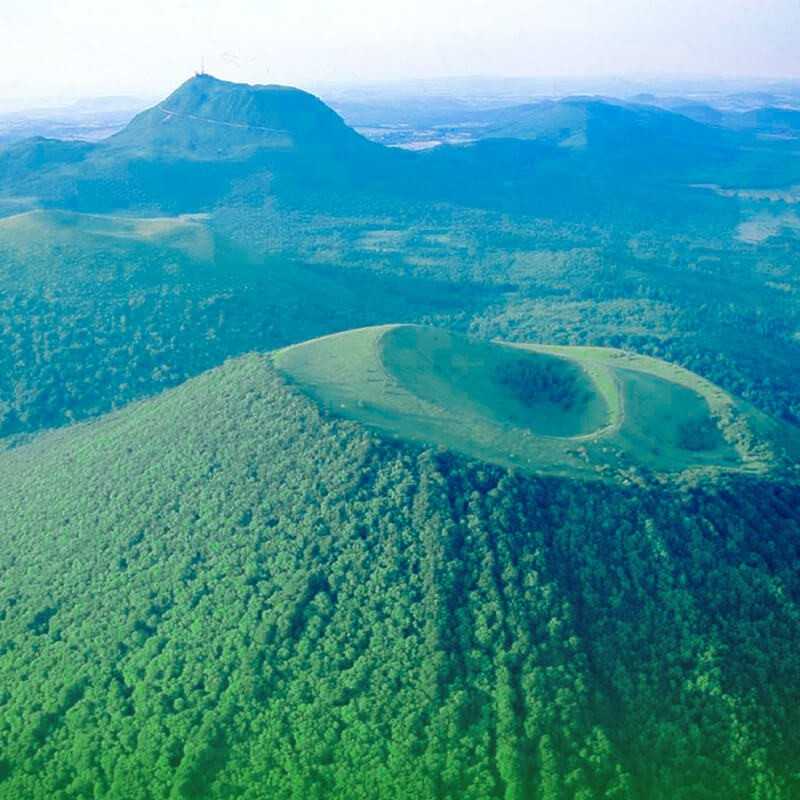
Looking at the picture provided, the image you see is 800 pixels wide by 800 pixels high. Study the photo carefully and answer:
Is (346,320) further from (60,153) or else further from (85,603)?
(60,153)

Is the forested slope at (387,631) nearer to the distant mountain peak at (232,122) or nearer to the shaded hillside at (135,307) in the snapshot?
the shaded hillside at (135,307)

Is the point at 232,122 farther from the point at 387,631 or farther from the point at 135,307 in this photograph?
the point at 387,631

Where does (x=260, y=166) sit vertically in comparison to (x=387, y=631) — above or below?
below

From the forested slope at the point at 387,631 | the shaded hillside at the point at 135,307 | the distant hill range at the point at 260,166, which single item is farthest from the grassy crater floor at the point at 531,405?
the distant hill range at the point at 260,166

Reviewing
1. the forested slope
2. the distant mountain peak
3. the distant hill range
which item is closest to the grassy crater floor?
the forested slope

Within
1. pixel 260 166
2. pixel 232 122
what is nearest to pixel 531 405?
pixel 260 166

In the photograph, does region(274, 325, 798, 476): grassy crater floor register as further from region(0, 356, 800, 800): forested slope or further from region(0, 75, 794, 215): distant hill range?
region(0, 75, 794, 215): distant hill range
